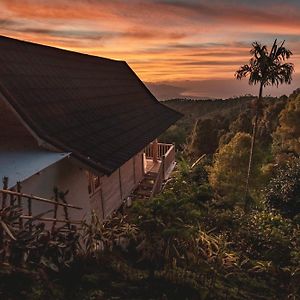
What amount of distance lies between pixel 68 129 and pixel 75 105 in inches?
87.5

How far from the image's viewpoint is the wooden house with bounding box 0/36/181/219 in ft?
26.5

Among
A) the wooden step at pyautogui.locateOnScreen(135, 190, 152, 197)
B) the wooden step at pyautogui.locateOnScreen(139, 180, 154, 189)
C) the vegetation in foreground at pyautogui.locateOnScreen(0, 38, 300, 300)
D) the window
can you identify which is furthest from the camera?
the wooden step at pyautogui.locateOnScreen(139, 180, 154, 189)

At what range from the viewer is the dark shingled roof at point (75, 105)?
28.7 ft

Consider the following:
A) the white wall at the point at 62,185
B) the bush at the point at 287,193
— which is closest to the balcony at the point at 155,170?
the white wall at the point at 62,185

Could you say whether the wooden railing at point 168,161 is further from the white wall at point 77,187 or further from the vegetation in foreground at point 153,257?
the vegetation in foreground at point 153,257

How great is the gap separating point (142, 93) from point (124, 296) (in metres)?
17.4

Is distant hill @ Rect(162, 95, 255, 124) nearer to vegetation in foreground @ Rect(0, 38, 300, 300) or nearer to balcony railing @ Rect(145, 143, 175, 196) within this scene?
balcony railing @ Rect(145, 143, 175, 196)

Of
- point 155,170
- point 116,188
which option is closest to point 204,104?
point 155,170

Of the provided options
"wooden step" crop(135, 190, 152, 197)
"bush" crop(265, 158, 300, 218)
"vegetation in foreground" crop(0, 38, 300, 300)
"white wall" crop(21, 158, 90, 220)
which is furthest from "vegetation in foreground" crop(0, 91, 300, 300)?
"bush" crop(265, 158, 300, 218)

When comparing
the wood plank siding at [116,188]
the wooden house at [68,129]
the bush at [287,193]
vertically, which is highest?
the wooden house at [68,129]

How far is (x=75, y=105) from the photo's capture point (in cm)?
1174

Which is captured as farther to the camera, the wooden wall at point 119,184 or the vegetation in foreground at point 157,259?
the wooden wall at point 119,184

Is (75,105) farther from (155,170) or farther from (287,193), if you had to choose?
(287,193)

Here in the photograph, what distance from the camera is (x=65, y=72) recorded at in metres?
13.7
